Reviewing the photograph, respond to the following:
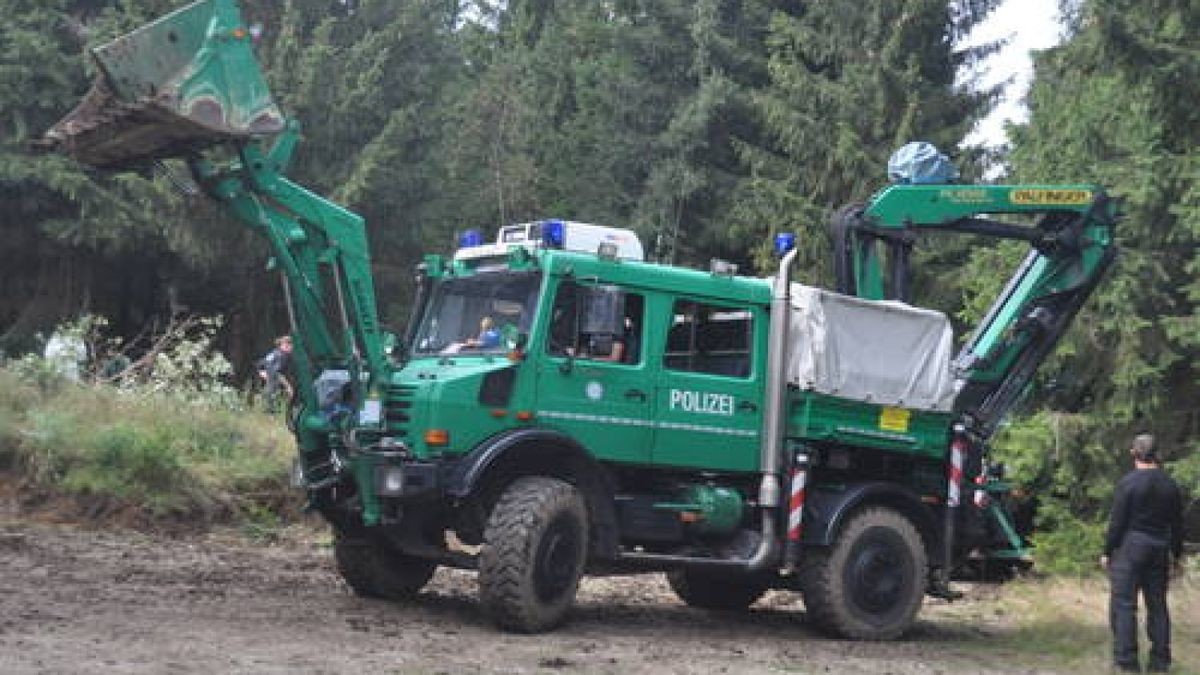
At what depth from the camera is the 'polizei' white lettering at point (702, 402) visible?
11.4m

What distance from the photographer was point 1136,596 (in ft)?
33.9

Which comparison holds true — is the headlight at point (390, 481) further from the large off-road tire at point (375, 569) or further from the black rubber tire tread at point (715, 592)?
the black rubber tire tread at point (715, 592)

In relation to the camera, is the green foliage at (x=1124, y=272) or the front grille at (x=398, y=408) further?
the green foliage at (x=1124, y=272)

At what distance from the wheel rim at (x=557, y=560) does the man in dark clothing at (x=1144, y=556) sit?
3.84 metres

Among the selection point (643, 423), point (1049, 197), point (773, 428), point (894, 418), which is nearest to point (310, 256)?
point (643, 423)

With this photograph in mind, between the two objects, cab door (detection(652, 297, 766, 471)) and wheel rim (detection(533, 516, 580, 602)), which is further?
cab door (detection(652, 297, 766, 471))

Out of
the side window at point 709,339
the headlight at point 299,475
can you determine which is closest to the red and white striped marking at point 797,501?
the side window at point 709,339

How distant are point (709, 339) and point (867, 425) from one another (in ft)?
4.99

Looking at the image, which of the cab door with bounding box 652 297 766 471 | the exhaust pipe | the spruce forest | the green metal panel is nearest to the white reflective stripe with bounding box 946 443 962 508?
the green metal panel

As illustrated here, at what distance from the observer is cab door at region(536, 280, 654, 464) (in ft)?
35.5

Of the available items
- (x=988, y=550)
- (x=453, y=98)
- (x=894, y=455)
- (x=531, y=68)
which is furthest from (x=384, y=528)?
(x=531, y=68)

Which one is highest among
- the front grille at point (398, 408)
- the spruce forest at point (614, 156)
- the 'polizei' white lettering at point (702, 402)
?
the spruce forest at point (614, 156)

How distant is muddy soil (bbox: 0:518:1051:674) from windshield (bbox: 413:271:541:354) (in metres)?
2.10

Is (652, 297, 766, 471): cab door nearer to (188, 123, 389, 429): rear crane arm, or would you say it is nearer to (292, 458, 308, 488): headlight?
(188, 123, 389, 429): rear crane arm
